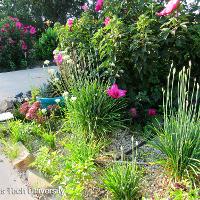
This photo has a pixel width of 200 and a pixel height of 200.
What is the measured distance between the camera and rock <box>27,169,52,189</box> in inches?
117

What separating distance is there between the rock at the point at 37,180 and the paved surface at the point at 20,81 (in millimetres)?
2448

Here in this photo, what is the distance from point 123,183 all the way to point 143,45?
5.06ft

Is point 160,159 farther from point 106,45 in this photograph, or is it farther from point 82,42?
point 82,42

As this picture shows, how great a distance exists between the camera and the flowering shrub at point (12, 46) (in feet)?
25.7

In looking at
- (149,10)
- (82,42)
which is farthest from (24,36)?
(149,10)

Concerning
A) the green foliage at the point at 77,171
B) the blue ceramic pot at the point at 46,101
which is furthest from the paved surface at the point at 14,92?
the blue ceramic pot at the point at 46,101

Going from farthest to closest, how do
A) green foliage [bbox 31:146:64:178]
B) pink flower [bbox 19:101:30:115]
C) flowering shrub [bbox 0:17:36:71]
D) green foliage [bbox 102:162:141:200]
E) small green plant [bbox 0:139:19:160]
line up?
flowering shrub [bbox 0:17:36:71] < pink flower [bbox 19:101:30:115] < small green plant [bbox 0:139:19:160] < green foliage [bbox 31:146:64:178] < green foliage [bbox 102:162:141:200]

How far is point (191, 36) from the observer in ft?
11.9

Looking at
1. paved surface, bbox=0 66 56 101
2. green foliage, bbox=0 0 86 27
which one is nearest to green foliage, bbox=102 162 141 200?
paved surface, bbox=0 66 56 101

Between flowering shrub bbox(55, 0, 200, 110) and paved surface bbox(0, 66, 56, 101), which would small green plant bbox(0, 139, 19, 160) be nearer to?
flowering shrub bbox(55, 0, 200, 110)

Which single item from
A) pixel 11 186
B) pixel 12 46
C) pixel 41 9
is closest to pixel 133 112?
pixel 11 186

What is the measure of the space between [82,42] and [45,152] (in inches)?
65.5

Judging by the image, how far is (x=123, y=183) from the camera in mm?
2545

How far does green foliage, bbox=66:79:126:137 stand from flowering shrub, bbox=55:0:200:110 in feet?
0.87
